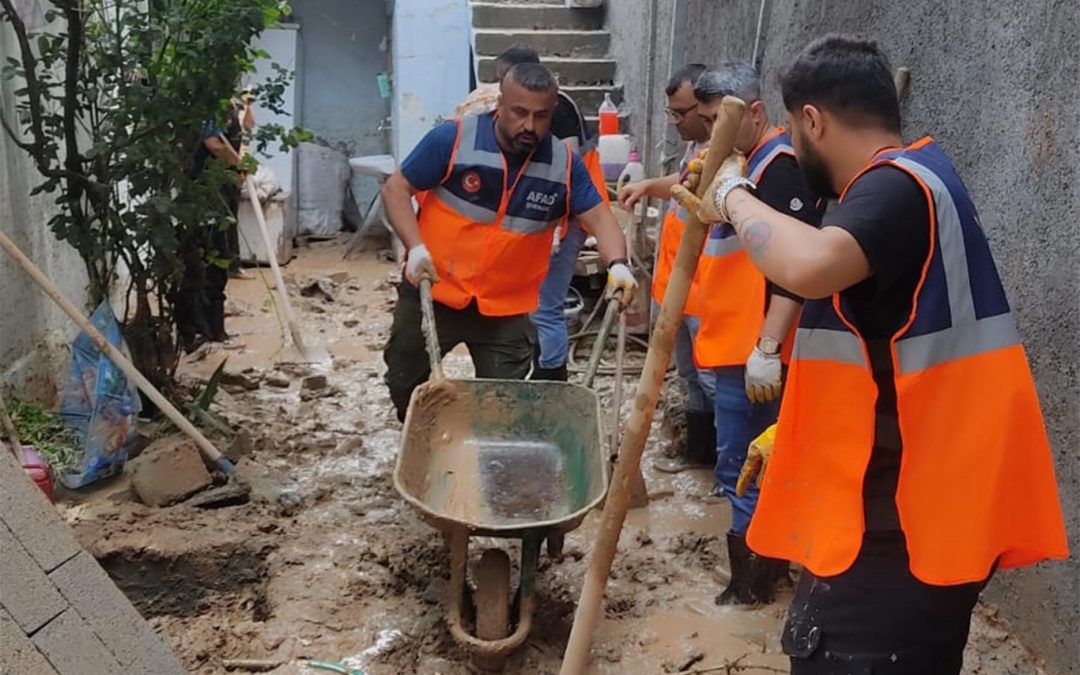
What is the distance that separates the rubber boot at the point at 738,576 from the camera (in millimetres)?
3586

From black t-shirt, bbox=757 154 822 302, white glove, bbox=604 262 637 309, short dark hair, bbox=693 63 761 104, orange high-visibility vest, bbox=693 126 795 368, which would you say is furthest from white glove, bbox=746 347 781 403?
short dark hair, bbox=693 63 761 104

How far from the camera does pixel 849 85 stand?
1.96 m

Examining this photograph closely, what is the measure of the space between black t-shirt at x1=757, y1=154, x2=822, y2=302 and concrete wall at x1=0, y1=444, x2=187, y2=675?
2049 mm

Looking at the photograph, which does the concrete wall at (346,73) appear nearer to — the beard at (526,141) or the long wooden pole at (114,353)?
the long wooden pole at (114,353)

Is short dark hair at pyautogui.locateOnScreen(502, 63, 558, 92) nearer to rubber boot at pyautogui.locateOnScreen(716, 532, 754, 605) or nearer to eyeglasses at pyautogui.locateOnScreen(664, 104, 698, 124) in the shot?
eyeglasses at pyautogui.locateOnScreen(664, 104, 698, 124)

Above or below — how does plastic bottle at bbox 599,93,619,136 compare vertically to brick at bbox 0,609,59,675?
above

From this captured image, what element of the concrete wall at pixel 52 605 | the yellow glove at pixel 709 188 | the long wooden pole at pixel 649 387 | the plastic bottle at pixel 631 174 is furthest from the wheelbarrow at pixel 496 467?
the plastic bottle at pixel 631 174

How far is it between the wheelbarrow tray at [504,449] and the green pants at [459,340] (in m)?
0.46

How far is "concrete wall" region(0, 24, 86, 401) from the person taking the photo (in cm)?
461

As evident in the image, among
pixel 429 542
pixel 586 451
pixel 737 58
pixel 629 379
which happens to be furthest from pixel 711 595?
pixel 737 58

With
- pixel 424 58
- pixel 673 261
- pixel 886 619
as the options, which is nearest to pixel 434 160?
pixel 673 261

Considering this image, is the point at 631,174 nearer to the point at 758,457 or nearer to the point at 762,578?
the point at 762,578

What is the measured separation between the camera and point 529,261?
4078 mm

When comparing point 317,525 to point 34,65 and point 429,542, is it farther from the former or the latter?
point 34,65
